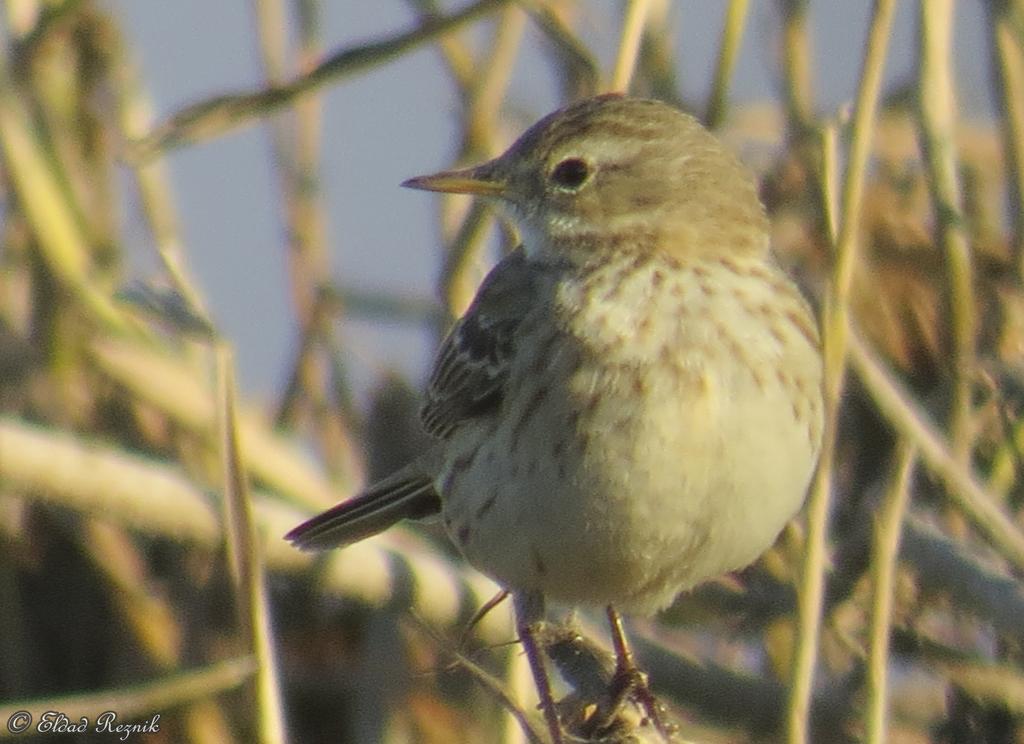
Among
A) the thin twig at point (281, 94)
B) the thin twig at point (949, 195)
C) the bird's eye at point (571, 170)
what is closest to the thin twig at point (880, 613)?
the bird's eye at point (571, 170)

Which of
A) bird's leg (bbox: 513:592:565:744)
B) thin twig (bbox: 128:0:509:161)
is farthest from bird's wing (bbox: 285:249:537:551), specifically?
thin twig (bbox: 128:0:509:161)

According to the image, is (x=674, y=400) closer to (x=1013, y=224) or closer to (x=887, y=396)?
(x=887, y=396)

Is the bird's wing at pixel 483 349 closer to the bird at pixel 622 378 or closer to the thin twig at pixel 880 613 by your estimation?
the bird at pixel 622 378

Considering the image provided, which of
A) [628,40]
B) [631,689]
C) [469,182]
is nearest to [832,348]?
[631,689]

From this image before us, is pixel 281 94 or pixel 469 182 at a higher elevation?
pixel 281 94

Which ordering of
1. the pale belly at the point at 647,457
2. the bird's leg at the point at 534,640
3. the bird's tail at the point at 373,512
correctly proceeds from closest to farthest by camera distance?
1. the bird's leg at the point at 534,640
2. the pale belly at the point at 647,457
3. the bird's tail at the point at 373,512

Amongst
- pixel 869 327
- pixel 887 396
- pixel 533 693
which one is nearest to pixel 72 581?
pixel 533 693

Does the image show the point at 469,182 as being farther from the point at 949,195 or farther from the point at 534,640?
the point at 949,195

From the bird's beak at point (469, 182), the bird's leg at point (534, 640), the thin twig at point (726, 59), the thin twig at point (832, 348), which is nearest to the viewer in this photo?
the thin twig at point (832, 348)
